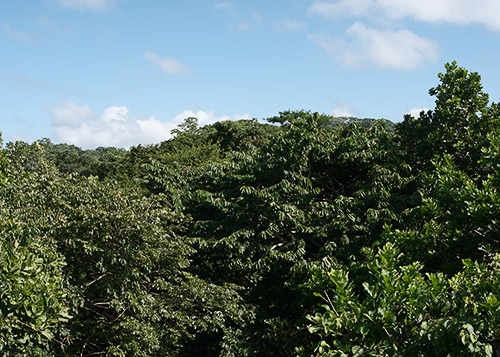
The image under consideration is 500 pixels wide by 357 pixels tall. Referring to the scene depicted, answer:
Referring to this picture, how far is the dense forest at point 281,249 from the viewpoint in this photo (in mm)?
6078

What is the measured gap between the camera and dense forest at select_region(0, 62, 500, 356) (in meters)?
6.08

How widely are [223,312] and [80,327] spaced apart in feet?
10.6

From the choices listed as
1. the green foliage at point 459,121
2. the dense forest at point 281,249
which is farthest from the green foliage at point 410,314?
the green foliage at point 459,121

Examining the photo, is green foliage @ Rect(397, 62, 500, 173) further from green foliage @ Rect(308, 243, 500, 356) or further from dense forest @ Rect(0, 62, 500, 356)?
green foliage @ Rect(308, 243, 500, 356)

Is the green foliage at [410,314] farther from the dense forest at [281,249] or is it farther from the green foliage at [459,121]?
the green foliage at [459,121]

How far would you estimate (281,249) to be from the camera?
11789 millimetres

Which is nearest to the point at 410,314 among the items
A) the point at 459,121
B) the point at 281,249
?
the point at 281,249

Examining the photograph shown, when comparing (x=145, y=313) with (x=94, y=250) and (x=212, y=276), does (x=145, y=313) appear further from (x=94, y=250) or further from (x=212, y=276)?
(x=212, y=276)

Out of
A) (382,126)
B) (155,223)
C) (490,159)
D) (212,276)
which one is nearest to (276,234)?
(212,276)

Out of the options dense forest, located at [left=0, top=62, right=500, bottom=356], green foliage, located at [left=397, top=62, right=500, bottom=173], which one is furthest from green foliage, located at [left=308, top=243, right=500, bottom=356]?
green foliage, located at [left=397, top=62, right=500, bottom=173]

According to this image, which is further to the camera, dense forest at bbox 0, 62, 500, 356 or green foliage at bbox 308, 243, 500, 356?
dense forest at bbox 0, 62, 500, 356

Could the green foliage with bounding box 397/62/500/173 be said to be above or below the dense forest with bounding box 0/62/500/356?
above

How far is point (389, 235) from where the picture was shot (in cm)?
870

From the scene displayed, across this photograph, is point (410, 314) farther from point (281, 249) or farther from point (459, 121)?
point (459, 121)
